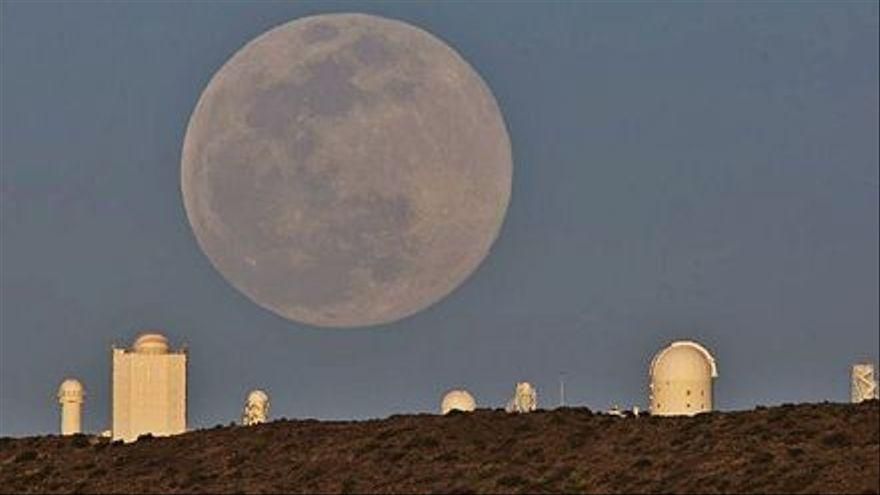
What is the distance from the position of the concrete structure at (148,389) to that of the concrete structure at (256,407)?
5.99 meters

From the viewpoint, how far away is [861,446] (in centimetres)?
6384

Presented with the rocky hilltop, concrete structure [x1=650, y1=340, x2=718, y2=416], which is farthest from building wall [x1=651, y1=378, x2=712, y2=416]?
the rocky hilltop

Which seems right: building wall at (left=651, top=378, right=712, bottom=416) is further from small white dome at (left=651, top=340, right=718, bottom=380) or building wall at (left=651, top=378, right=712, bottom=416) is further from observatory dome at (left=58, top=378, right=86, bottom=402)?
observatory dome at (left=58, top=378, right=86, bottom=402)

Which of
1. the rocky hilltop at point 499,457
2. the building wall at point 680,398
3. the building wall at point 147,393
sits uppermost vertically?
the building wall at point 147,393

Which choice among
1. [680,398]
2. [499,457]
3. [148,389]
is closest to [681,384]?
[680,398]

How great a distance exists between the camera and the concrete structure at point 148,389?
102562 millimetres

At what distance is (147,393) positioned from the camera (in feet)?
337

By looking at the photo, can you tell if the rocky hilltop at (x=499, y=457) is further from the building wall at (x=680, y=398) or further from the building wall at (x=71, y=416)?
the building wall at (x=71, y=416)

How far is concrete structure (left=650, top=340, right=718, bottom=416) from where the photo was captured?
259ft

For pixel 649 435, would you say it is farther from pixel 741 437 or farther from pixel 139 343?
pixel 139 343

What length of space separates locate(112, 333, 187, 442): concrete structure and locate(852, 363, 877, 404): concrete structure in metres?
33.5

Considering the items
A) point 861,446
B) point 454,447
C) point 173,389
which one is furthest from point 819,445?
point 173,389

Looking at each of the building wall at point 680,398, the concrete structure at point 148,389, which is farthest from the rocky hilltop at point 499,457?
the concrete structure at point 148,389

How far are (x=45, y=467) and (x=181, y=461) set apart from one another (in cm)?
623
